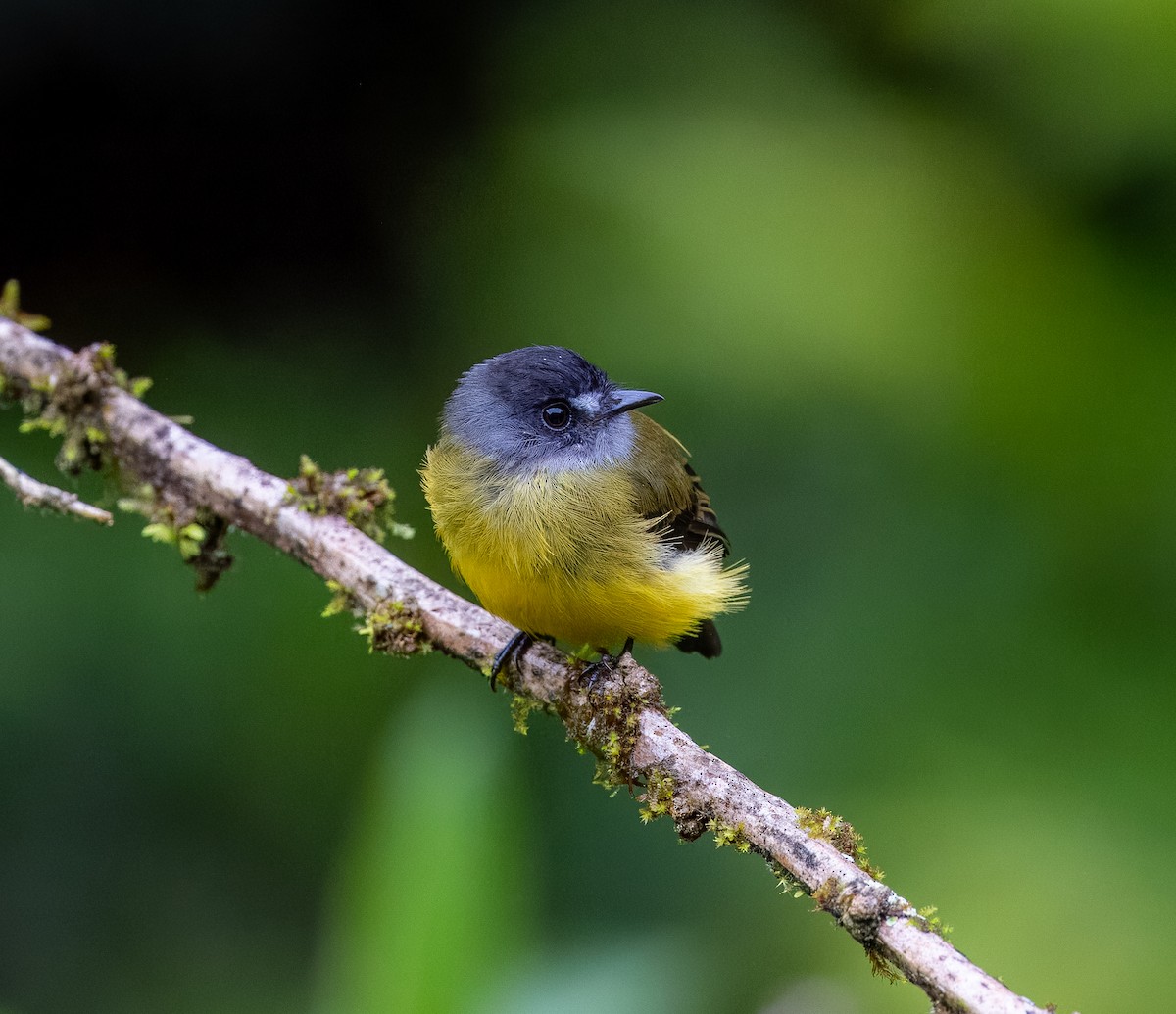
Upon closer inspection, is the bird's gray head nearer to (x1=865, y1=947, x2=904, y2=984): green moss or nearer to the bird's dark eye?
the bird's dark eye

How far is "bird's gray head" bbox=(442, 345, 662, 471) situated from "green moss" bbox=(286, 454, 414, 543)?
32cm

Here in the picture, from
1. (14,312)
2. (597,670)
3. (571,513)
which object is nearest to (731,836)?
(597,670)

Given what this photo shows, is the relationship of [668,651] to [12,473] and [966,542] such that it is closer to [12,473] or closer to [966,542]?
[966,542]

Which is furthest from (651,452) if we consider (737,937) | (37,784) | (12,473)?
(37,784)

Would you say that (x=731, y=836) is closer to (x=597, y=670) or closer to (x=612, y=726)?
(x=612, y=726)

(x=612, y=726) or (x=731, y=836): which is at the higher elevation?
(x=612, y=726)

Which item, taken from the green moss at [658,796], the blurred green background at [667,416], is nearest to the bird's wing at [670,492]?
the blurred green background at [667,416]

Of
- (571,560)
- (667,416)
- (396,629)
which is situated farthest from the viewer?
(667,416)

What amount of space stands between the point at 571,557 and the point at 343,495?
626 millimetres

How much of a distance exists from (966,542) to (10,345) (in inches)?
119

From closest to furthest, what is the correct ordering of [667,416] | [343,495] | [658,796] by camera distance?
[658,796] < [343,495] < [667,416]

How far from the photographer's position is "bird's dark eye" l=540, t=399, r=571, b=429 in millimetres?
3502

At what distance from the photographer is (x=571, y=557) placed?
10.2ft

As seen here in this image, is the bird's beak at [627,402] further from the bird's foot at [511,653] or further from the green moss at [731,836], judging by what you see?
the green moss at [731,836]
